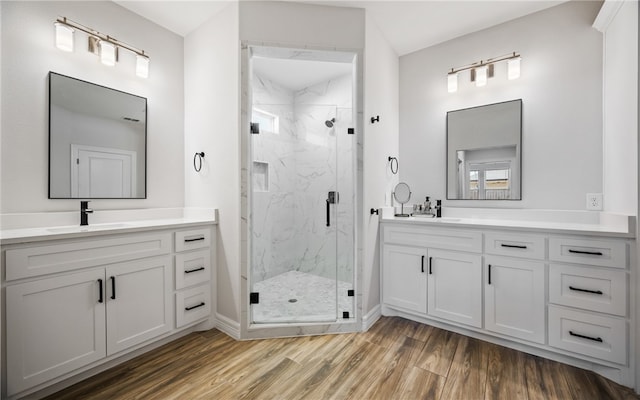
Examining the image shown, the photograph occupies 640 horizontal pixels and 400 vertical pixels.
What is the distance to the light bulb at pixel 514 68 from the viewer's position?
7.52 ft

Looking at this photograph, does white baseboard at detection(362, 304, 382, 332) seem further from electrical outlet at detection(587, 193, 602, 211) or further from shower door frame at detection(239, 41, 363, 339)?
electrical outlet at detection(587, 193, 602, 211)

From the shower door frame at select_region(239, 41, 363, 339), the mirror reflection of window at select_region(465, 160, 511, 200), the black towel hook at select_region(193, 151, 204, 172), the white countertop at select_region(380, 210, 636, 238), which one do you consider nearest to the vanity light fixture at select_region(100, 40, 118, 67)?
the black towel hook at select_region(193, 151, 204, 172)

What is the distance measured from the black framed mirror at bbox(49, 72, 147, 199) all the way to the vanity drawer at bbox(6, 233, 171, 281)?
61 cm

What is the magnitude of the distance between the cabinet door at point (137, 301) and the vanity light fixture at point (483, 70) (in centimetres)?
295

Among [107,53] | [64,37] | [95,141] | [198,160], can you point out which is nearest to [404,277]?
[198,160]

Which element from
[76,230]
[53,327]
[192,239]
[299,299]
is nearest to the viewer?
[53,327]

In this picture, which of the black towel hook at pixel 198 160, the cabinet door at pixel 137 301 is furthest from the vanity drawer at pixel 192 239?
the black towel hook at pixel 198 160

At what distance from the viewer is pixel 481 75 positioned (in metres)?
2.44

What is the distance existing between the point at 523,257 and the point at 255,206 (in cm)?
212

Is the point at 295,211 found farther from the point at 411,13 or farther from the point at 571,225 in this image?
the point at 571,225

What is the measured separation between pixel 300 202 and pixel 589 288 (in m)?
2.23

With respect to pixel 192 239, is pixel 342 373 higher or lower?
lower

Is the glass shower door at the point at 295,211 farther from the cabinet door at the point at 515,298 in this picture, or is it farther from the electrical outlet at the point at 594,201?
the electrical outlet at the point at 594,201

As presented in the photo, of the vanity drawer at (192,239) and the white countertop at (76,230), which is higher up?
the white countertop at (76,230)
